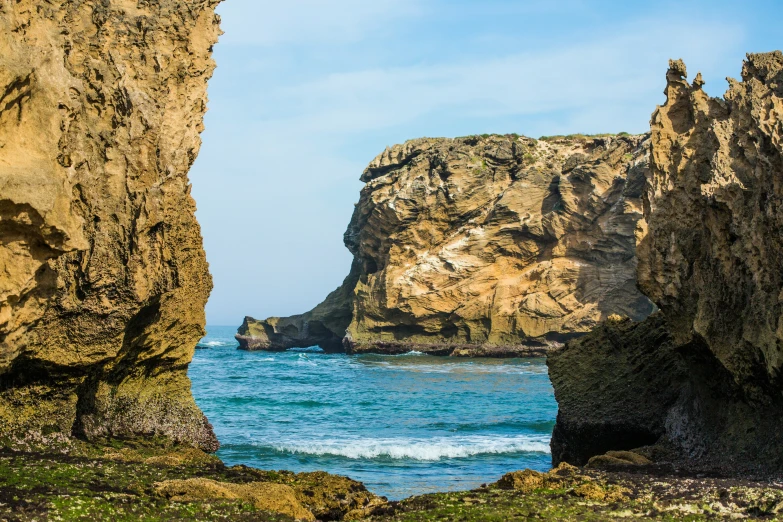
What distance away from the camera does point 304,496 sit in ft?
38.1

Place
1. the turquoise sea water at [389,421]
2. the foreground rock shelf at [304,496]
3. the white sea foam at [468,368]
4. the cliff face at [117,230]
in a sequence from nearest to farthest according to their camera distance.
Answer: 1. the foreground rock shelf at [304,496]
2. the cliff face at [117,230]
3. the turquoise sea water at [389,421]
4. the white sea foam at [468,368]

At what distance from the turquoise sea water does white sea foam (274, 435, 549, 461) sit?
30 mm

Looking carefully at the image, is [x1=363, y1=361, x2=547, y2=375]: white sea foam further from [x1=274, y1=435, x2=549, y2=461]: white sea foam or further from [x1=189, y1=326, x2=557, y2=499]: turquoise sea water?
[x1=274, y1=435, x2=549, y2=461]: white sea foam

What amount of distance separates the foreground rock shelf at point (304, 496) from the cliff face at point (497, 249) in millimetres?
55232

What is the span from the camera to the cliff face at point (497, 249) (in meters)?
67.2

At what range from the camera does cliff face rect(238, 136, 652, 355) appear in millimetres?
67188

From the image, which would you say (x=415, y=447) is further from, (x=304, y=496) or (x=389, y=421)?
(x=304, y=496)

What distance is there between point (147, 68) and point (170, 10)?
149cm

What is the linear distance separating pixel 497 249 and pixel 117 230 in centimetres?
5829

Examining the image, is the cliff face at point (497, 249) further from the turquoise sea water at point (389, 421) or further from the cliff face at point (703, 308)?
the cliff face at point (703, 308)

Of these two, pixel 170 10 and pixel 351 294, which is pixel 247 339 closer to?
pixel 351 294

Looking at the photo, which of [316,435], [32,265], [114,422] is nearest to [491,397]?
[316,435]

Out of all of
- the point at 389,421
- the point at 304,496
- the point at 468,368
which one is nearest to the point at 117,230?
the point at 304,496

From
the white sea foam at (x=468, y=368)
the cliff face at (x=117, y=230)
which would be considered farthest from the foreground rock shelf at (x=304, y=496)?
the white sea foam at (x=468, y=368)
